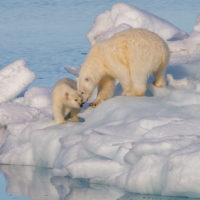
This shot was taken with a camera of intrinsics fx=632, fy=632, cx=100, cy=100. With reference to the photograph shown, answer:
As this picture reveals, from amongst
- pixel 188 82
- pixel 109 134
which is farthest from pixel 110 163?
pixel 188 82

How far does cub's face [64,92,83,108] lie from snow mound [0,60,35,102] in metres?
3.06

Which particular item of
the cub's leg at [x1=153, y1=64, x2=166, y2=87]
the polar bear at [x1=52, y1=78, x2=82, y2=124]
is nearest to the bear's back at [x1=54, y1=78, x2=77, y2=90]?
the polar bear at [x1=52, y1=78, x2=82, y2=124]

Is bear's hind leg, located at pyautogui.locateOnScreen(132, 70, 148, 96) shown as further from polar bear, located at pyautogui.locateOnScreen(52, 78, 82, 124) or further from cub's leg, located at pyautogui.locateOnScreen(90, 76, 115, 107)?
polar bear, located at pyautogui.locateOnScreen(52, 78, 82, 124)

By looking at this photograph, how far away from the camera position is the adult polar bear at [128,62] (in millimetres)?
8969

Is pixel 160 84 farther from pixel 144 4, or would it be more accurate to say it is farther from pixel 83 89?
pixel 144 4

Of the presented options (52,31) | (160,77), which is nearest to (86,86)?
(160,77)

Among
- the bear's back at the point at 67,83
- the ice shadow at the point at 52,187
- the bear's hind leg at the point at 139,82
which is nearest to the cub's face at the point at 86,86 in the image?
the bear's back at the point at 67,83

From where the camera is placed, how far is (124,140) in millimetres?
7312

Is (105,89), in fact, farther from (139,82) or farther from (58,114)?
(58,114)

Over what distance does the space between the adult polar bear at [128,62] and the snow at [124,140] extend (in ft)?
0.90

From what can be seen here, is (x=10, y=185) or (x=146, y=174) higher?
(x=146, y=174)

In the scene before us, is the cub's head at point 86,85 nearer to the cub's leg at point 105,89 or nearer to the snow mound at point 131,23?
the cub's leg at point 105,89

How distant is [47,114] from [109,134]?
9.54 feet

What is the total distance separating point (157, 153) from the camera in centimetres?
682
